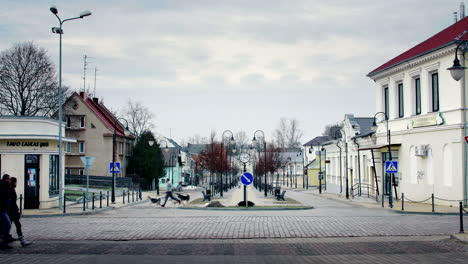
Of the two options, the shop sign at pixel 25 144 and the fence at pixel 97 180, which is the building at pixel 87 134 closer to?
the fence at pixel 97 180

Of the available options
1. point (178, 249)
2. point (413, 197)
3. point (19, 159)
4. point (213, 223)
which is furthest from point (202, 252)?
point (413, 197)

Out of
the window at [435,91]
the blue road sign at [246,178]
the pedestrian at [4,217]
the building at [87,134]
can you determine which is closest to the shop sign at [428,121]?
the window at [435,91]

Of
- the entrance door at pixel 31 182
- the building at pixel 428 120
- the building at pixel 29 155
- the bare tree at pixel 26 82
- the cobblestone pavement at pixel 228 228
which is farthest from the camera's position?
the bare tree at pixel 26 82

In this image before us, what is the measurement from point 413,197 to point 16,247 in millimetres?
28793

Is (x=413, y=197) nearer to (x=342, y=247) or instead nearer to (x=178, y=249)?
(x=342, y=247)

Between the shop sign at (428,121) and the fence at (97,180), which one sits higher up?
the shop sign at (428,121)

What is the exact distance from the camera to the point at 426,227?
1855cm

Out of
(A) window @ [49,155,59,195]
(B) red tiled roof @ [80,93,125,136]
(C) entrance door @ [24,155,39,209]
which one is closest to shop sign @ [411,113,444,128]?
(A) window @ [49,155,59,195]

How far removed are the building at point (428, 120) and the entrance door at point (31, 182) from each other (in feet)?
65.2

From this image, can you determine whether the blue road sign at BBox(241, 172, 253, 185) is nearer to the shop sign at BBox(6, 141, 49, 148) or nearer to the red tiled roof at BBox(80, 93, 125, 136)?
the shop sign at BBox(6, 141, 49, 148)

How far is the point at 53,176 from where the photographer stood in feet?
99.0

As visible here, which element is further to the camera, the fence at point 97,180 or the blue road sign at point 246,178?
the fence at point 97,180

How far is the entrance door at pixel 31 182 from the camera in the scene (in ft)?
92.5

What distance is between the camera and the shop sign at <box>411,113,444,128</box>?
1267 inches
